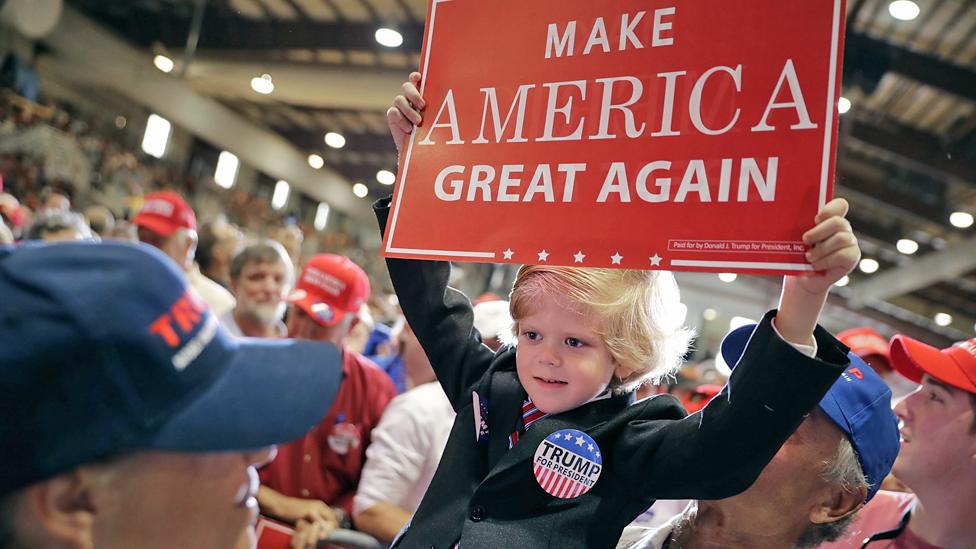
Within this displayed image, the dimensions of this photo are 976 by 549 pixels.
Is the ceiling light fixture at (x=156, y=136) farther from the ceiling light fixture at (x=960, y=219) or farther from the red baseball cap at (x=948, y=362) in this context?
the ceiling light fixture at (x=960, y=219)

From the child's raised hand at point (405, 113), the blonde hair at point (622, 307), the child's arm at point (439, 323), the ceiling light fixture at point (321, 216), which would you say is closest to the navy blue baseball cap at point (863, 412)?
the blonde hair at point (622, 307)

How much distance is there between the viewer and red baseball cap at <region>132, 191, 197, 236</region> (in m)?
3.44

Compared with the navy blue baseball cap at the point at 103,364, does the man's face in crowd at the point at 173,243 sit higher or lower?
higher

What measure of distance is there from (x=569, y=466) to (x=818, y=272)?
0.50 m

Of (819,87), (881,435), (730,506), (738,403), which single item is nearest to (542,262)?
(738,403)

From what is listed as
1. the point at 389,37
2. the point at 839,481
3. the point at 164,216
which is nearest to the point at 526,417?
the point at 839,481

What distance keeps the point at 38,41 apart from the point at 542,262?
9275 mm

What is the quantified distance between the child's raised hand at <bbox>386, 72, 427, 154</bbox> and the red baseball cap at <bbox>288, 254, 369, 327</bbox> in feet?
5.72

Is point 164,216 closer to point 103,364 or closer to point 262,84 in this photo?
point 103,364

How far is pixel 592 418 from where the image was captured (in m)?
1.32

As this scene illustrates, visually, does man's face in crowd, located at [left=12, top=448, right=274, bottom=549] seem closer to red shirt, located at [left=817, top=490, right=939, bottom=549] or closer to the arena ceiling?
red shirt, located at [left=817, top=490, right=939, bottom=549]

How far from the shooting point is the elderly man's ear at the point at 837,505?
1390mm

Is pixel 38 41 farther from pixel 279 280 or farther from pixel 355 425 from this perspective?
pixel 355 425

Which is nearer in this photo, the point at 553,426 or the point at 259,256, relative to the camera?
the point at 553,426
